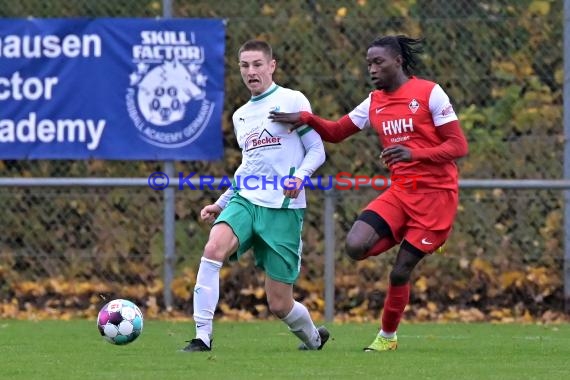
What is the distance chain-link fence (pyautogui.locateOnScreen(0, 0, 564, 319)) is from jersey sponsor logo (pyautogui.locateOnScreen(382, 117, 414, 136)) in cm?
359

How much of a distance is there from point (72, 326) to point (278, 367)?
3.78 m

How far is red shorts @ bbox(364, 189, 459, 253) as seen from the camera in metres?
8.74

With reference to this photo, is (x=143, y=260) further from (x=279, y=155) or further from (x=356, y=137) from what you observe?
(x=279, y=155)

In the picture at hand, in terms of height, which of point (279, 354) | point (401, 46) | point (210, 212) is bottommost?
point (279, 354)

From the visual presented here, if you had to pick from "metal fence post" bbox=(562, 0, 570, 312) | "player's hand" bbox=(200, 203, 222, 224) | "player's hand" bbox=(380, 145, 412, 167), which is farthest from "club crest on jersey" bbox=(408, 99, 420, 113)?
"metal fence post" bbox=(562, 0, 570, 312)

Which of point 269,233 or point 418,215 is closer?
point 269,233

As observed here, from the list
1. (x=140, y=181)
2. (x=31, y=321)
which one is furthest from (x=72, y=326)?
(x=140, y=181)

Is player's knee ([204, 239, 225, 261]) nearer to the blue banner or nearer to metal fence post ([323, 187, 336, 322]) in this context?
metal fence post ([323, 187, 336, 322])

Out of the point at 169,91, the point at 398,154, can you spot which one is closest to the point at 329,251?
the point at 169,91

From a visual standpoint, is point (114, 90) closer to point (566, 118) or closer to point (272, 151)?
point (566, 118)

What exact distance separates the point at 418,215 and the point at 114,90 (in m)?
4.66

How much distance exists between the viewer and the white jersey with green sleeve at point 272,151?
8.61m

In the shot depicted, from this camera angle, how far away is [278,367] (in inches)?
299

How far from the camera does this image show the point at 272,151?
28.5 ft
